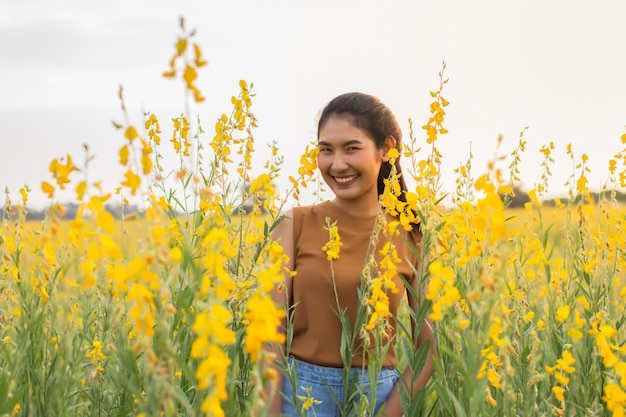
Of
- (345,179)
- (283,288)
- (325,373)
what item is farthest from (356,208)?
(325,373)

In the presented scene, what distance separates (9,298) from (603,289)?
241 centimetres

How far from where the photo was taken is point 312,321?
2535mm

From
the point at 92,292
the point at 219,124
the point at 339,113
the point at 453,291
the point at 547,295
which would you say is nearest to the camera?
the point at 453,291

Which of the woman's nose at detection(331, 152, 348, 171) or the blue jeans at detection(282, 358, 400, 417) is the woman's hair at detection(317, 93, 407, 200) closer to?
the woman's nose at detection(331, 152, 348, 171)

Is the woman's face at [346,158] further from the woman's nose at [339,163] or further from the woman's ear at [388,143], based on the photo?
the woman's ear at [388,143]

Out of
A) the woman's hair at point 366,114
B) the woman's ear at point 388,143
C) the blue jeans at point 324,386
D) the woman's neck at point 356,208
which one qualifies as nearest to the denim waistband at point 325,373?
the blue jeans at point 324,386

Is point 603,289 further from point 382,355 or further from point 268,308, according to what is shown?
point 268,308

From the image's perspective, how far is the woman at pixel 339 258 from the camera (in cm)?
249

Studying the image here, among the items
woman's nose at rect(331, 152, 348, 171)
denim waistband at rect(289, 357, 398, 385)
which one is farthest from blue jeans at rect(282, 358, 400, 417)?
woman's nose at rect(331, 152, 348, 171)

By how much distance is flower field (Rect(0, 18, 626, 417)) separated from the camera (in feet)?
3.76

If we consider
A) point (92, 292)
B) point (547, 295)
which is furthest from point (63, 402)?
point (547, 295)

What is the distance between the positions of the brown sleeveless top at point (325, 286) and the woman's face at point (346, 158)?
145 mm

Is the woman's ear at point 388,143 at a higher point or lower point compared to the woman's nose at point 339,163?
higher

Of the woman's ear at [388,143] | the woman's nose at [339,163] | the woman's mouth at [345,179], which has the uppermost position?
the woman's ear at [388,143]
